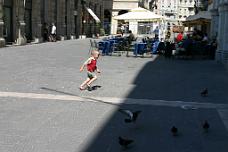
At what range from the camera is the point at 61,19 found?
134 ft

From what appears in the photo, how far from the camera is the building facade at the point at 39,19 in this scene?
2864 cm

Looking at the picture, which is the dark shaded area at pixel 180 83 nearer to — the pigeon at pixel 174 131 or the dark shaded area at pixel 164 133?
the dark shaded area at pixel 164 133

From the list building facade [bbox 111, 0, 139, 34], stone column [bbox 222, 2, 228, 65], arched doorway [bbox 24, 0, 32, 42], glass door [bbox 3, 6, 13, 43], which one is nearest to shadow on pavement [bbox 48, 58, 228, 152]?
stone column [bbox 222, 2, 228, 65]

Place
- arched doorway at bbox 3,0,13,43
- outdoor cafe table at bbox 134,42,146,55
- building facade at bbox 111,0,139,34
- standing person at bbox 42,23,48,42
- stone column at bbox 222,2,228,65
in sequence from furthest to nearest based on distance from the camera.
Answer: building facade at bbox 111,0,139,34
standing person at bbox 42,23,48,42
arched doorway at bbox 3,0,13,43
outdoor cafe table at bbox 134,42,146,55
stone column at bbox 222,2,228,65

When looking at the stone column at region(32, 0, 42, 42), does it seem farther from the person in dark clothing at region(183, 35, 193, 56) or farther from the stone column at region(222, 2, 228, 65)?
the stone column at region(222, 2, 228, 65)


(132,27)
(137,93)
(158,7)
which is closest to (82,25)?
(132,27)

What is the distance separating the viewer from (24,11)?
101 feet

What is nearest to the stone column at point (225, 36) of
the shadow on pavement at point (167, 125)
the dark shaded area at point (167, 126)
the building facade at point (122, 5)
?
the shadow on pavement at point (167, 125)

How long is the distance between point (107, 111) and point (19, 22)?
22.1 metres

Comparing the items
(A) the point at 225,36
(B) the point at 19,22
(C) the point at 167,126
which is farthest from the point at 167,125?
(B) the point at 19,22

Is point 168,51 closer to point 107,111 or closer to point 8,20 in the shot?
point 8,20

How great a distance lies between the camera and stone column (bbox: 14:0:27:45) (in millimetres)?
29188

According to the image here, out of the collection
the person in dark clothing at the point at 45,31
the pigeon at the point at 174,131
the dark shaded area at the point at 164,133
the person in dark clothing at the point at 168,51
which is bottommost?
the dark shaded area at the point at 164,133

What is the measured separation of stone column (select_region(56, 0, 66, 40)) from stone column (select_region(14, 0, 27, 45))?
10095 millimetres
